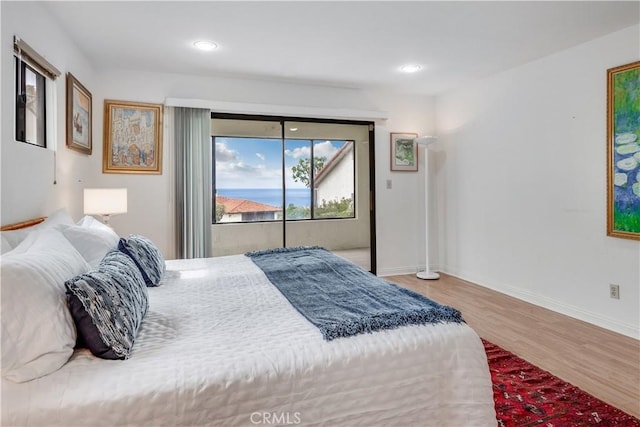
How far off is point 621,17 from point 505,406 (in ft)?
9.78

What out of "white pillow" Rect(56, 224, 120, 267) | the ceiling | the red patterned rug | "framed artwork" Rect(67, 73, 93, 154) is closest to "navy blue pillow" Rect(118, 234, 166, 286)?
"white pillow" Rect(56, 224, 120, 267)

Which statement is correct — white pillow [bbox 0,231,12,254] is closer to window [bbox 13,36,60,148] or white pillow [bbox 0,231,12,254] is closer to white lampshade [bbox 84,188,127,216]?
window [bbox 13,36,60,148]

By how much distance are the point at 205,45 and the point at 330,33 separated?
1.13 meters

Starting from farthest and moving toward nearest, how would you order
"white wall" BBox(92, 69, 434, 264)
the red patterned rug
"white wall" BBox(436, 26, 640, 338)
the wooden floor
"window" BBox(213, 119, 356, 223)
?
"window" BBox(213, 119, 356, 223), "white wall" BBox(92, 69, 434, 264), "white wall" BBox(436, 26, 640, 338), the wooden floor, the red patterned rug

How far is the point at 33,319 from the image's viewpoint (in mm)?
1153

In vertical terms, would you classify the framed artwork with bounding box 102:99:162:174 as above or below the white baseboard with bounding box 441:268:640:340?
above

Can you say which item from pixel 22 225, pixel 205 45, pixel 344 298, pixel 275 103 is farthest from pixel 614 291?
pixel 22 225

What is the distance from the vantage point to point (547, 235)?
3699 mm

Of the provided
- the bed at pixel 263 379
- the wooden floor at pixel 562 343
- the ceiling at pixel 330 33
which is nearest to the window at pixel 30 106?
the ceiling at pixel 330 33

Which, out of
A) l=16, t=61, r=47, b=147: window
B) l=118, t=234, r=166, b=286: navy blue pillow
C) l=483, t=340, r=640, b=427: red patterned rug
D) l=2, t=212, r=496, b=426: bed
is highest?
l=16, t=61, r=47, b=147: window

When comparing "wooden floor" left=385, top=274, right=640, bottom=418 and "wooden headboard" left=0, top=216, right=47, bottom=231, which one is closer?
"wooden headboard" left=0, top=216, right=47, bottom=231

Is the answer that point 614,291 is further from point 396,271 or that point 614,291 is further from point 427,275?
point 396,271

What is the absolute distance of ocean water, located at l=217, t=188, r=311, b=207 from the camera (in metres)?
4.63

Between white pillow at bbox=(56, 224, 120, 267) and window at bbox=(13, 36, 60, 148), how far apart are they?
25.6 inches
